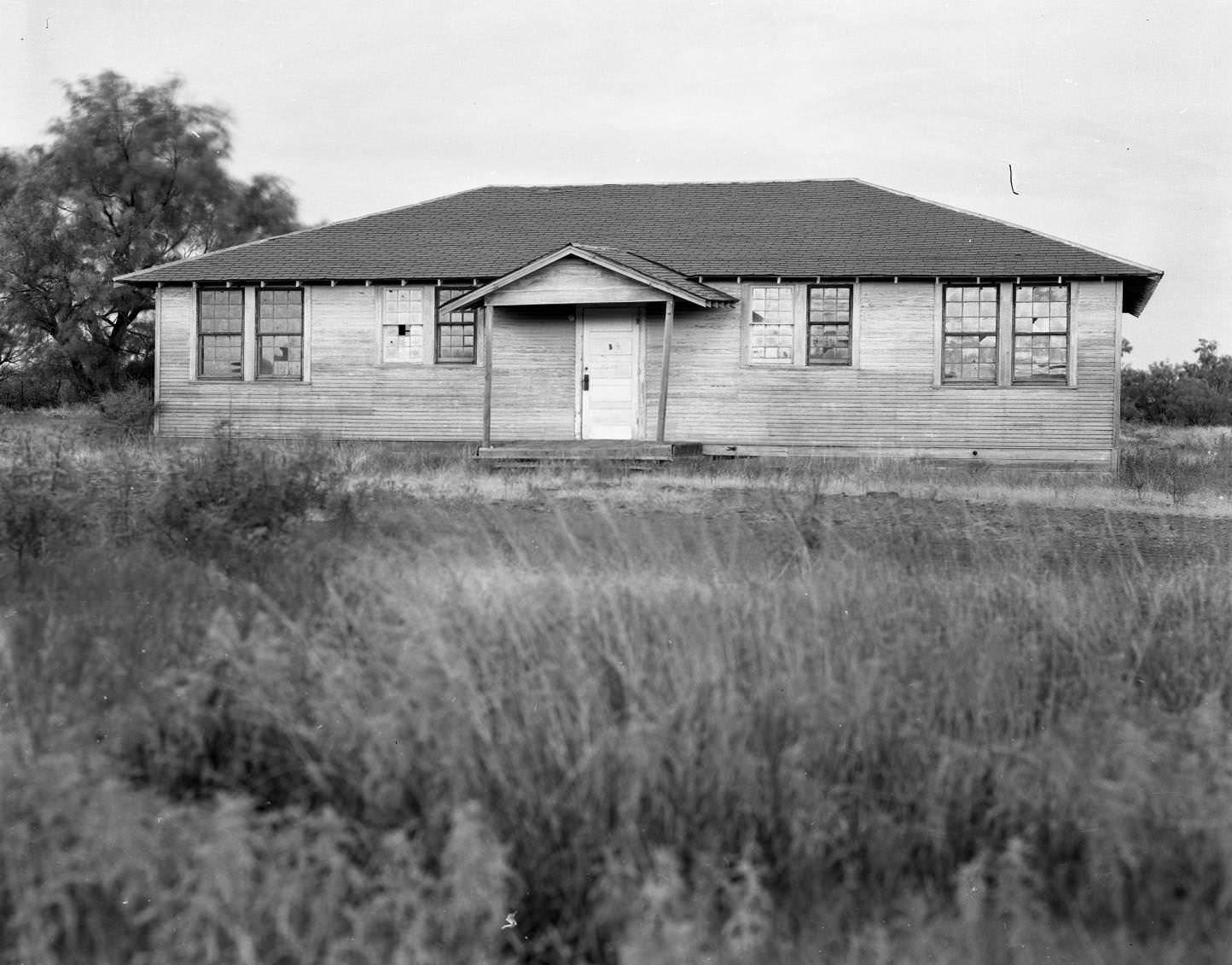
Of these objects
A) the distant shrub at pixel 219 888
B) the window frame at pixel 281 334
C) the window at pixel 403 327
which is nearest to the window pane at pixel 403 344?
the window at pixel 403 327

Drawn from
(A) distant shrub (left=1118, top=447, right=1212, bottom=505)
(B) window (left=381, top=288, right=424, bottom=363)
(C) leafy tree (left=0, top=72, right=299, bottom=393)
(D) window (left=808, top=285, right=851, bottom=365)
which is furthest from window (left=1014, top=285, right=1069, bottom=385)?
(C) leafy tree (left=0, top=72, right=299, bottom=393)

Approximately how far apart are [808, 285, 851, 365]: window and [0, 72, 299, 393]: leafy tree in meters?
24.4

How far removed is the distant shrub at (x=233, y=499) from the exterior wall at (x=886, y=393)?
1345cm

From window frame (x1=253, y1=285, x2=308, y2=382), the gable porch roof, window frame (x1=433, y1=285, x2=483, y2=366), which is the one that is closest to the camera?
the gable porch roof

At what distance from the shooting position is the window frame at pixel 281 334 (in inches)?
1011

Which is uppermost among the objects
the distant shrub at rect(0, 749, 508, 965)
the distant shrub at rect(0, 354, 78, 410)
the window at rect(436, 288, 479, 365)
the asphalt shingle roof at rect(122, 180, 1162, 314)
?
the asphalt shingle roof at rect(122, 180, 1162, 314)

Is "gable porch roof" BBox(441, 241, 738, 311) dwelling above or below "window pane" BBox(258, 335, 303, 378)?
above

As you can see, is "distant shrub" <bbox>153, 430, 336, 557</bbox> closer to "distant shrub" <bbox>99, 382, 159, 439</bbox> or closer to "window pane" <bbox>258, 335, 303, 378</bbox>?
"window pane" <bbox>258, 335, 303, 378</bbox>

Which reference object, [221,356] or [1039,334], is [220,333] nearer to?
[221,356]

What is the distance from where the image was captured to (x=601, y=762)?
5113 mm

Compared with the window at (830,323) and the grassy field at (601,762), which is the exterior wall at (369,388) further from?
the grassy field at (601,762)

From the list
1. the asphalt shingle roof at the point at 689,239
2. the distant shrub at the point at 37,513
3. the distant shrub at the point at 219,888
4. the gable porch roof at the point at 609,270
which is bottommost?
the distant shrub at the point at 219,888

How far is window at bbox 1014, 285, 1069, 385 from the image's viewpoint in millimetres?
23891

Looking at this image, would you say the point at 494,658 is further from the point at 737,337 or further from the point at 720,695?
the point at 737,337
